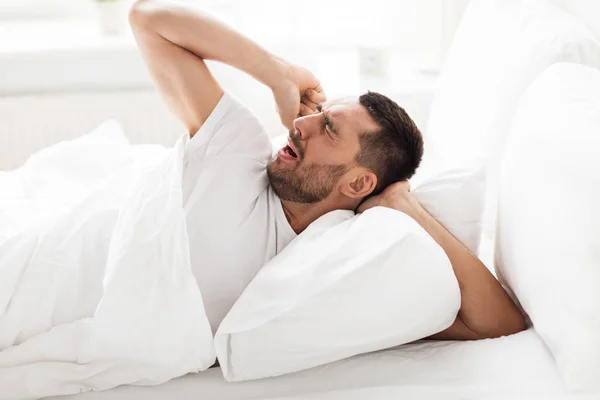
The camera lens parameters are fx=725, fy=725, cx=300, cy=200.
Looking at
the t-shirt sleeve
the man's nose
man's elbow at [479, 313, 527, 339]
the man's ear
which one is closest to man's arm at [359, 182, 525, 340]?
man's elbow at [479, 313, 527, 339]

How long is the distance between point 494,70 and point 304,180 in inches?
23.3

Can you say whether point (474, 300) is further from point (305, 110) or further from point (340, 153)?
point (305, 110)

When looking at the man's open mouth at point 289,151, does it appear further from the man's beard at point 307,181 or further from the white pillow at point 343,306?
the white pillow at point 343,306

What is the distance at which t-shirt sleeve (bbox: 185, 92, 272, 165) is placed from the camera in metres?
1.55

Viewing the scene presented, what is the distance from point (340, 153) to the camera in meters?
1.53

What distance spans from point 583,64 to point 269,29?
4.39ft

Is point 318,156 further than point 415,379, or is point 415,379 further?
point 318,156

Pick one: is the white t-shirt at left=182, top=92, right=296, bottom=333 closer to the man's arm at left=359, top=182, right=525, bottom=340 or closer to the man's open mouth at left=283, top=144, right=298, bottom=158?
the man's open mouth at left=283, top=144, right=298, bottom=158

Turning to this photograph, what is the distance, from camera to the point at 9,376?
1264 millimetres

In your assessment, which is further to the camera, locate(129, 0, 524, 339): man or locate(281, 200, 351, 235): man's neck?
locate(281, 200, 351, 235): man's neck

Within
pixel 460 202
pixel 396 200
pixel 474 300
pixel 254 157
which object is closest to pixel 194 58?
pixel 254 157

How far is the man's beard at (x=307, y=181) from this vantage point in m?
1.53

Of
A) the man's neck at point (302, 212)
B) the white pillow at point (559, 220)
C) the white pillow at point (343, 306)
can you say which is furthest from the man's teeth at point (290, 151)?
the white pillow at point (559, 220)

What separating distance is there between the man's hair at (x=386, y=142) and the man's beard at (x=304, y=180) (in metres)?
0.06
